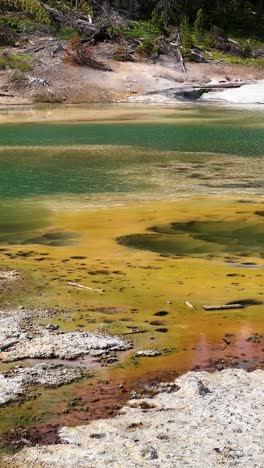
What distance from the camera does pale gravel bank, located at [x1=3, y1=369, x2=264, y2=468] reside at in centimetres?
452

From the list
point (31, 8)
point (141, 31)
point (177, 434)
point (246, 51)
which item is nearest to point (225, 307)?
point (177, 434)

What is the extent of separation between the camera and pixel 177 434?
15.9 feet

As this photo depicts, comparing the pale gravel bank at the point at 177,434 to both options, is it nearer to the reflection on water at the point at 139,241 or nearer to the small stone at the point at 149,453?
the small stone at the point at 149,453

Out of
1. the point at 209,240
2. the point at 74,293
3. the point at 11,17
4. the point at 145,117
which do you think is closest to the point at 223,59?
the point at 11,17

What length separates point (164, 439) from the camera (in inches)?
188

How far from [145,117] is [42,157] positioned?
15.1 metres

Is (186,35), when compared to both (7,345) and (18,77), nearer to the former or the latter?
(18,77)

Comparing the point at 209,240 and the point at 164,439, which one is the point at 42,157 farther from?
the point at 164,439

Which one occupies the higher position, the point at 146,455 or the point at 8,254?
the point at 146,455

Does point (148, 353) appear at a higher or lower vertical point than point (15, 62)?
higher

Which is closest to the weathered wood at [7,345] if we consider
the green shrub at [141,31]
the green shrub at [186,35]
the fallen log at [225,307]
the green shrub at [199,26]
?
the fallen log at [225,307]

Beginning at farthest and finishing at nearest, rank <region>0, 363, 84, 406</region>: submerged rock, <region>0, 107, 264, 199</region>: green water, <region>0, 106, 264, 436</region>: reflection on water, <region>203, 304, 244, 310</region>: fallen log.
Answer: <region>0, 107, 264, 199</region>: green water, <region>203, 304, 244, 310</region>: fallen log, <region>0, 106, 264, 436</region>: reflection on water, <region>0, 363, 84, 406</region>: submerged rock

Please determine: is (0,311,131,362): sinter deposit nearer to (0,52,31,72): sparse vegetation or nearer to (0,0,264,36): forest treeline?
(0,52,31,72): sparse vegetation

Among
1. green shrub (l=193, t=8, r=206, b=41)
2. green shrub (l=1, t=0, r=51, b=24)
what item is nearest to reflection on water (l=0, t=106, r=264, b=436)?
green shrub (l=1, t=0, r=51, b=24)
